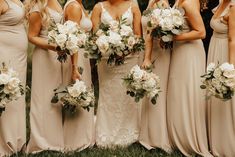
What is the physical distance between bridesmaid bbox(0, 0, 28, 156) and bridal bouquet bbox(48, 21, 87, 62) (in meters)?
0.61

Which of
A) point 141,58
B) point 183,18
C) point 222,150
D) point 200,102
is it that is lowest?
point 222,150

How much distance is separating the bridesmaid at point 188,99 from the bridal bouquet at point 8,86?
2.31 m

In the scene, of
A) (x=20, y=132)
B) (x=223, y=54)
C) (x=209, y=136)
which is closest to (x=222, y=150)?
(x=209, y=136)

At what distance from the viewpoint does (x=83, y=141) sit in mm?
7742

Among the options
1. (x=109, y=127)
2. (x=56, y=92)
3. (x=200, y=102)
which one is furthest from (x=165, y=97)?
(x=56, y=92)

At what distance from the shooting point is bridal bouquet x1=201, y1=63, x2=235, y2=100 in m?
6.62

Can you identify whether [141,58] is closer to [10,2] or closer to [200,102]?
[200,102]

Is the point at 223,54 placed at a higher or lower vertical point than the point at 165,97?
higher

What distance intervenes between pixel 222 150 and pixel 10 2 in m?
3.72

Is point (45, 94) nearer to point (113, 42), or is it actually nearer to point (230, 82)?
point (113, 42)

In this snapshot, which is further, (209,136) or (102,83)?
(102,83)

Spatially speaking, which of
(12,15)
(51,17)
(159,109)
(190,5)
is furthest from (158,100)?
(12,15)

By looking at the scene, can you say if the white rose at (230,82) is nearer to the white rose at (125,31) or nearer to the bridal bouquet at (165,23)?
the bridal bouquet at (165,23)

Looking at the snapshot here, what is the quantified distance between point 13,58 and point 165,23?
89.6 inches
